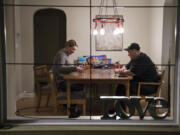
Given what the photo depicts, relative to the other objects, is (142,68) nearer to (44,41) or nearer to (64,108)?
(64,108)

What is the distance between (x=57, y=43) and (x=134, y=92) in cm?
194

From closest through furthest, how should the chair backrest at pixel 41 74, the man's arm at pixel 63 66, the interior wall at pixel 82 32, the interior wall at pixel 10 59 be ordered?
1. the interior wall at pixel 10 59
2. the man's arm at pixel 63 66
3. the chair backrest at pixel 41 74
4. the interior wall at pixel 82 32

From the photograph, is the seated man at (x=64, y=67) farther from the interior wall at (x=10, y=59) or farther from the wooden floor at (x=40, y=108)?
the interior wall at (x=10, y=59)

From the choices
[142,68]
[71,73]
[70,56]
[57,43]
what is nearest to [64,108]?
[71,73]

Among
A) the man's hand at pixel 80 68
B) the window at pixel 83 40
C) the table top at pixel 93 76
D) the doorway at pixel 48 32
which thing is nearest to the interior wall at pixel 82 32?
the window at pixel 83 40

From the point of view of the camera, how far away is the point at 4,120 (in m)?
2.04

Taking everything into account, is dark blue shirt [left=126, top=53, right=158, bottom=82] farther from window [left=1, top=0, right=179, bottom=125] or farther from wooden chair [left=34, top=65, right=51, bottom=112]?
wooden chair [left=34, top=65, right=51, bottom=112]

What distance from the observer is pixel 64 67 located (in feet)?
9.67

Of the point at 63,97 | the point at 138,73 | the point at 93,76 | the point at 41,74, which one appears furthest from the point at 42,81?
the point at 138,73

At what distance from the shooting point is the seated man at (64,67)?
2.95m

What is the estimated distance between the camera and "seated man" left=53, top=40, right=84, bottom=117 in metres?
2.95

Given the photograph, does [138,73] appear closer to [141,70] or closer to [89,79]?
[141,70]

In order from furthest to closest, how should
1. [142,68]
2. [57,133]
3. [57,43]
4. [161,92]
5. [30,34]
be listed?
[30,34]
[57,43]
[142,68]
[161,92]
[57,133]

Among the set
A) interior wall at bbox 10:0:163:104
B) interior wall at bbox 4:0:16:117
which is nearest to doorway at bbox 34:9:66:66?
interior wall at bbox 10:0:163:104
